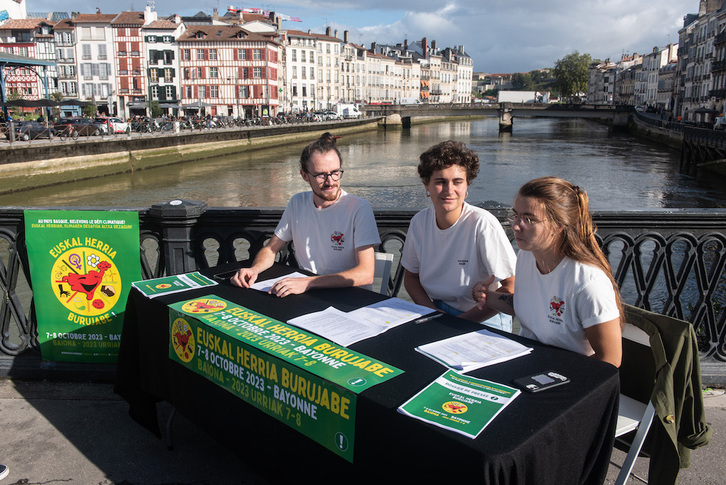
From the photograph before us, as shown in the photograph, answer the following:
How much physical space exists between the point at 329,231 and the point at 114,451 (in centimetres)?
143

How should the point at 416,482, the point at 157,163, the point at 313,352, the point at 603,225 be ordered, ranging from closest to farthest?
the point at 416,482, the point at 313,352, the point at 603,225, the point at 157,163

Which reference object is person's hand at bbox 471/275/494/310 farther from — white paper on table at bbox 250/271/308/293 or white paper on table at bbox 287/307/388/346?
white paper on table at bbox 250/271/308/293

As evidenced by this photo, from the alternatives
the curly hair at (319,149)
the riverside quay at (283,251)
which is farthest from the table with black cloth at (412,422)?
the riverside quay at (283,251)

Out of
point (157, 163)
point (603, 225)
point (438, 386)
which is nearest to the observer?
point (438, 386)

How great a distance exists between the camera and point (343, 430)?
5.79 feet

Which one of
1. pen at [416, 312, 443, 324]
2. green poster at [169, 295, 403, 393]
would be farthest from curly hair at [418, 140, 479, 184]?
green poster at [169, 295, 403, 393]

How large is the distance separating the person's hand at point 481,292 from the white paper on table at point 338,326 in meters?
0.56

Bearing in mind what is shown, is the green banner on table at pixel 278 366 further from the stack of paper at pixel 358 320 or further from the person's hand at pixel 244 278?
the person's hand at pixel 244 278

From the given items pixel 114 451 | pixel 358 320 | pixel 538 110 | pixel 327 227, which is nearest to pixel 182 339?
pixel 358 320

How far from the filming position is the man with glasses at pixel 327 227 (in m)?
2.93

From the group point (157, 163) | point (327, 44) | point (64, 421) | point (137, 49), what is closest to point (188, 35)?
point (137, 49)

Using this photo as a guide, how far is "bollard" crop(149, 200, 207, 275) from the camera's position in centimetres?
340

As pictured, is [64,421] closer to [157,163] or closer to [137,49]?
[157,163]

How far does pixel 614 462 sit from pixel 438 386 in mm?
1394
